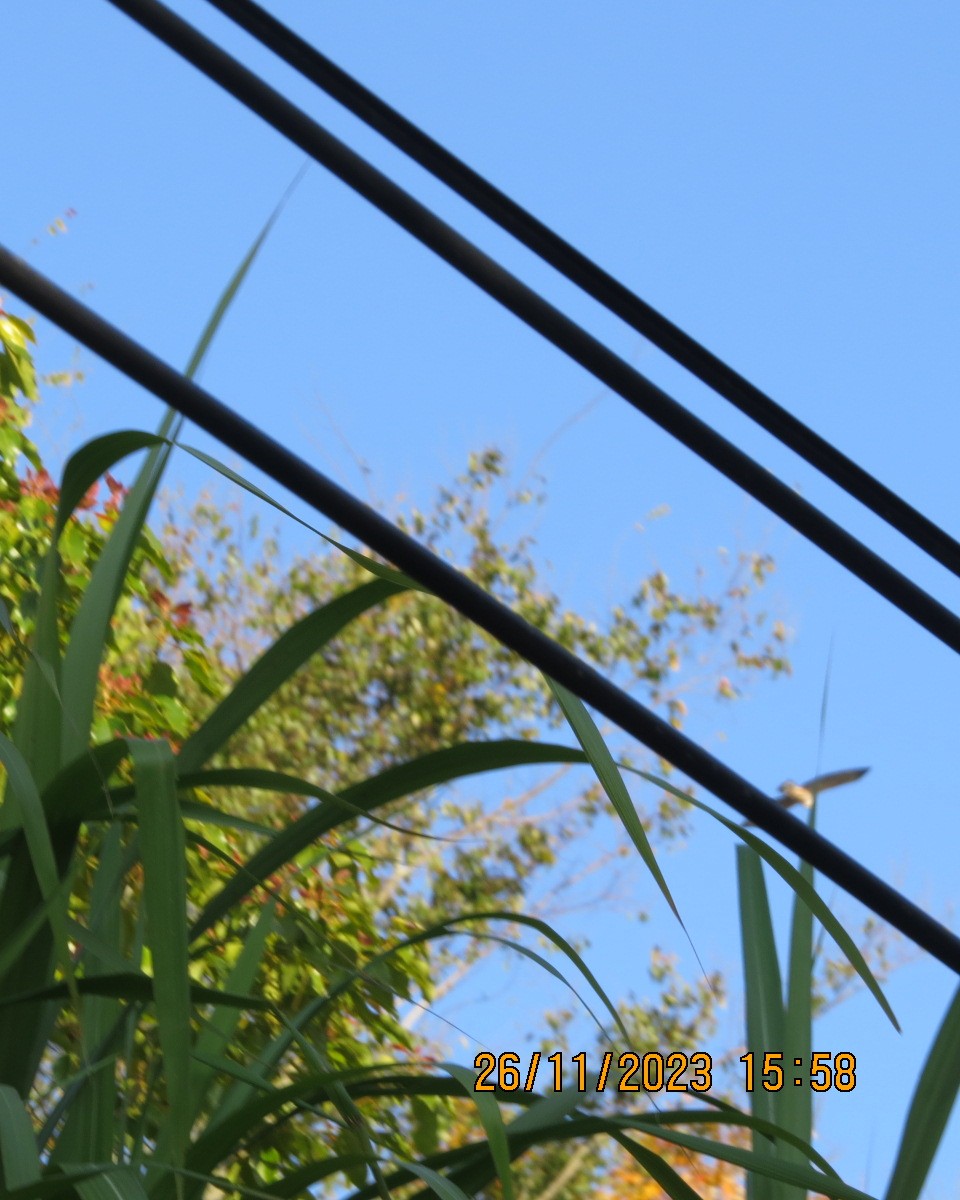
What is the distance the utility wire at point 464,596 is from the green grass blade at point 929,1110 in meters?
0.40

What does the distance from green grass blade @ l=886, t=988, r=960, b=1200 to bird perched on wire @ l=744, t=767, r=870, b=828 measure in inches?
7.9

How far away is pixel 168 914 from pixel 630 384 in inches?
18.0

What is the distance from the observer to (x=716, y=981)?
8000mm

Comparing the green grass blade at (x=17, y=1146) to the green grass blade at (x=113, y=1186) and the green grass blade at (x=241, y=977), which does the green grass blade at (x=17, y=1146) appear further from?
the green grass blade at (x=241, y=977)

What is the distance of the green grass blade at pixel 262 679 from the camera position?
114 centimetres

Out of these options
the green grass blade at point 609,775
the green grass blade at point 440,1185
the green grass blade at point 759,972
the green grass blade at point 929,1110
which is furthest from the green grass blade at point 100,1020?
the green grass blade at point 929,1110

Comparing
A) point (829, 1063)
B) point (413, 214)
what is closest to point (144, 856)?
point (413, 214)

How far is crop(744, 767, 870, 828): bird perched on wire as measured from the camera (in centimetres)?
122

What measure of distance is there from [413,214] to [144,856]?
45 centimetres

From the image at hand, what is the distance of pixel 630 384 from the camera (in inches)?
39.4

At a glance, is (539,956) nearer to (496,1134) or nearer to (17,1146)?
(496,1134)

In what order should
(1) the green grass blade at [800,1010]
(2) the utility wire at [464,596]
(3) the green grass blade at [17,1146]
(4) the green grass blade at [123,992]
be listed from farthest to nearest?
(1) the green grass blade at [800,1010] < (4) the green grass blade at [123,992] < (3) the green grass blade at [17,1146] < (2) the utility wire at [464,596]

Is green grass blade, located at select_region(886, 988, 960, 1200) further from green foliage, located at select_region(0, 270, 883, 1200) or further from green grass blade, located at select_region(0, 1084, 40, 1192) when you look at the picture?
green grass blade, located at select_region(0, 1084, 40, 1192)

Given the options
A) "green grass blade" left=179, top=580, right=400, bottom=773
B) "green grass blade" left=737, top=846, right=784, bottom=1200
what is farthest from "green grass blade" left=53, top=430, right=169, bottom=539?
"green grass blade" left=737, top=846, right=784, bottom=1200
